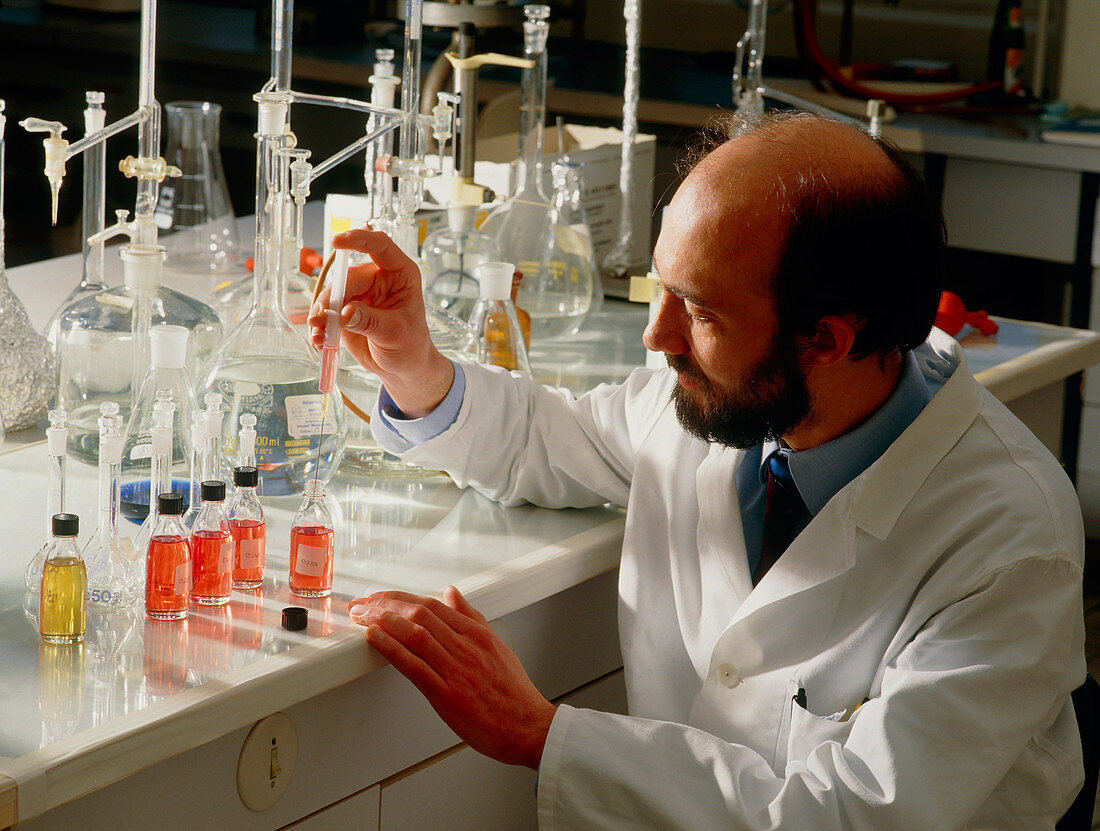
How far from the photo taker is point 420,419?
1.34 metres

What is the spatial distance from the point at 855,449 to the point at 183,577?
59cm

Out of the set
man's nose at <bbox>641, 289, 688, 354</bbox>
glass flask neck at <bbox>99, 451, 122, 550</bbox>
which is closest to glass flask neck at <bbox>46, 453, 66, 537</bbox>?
glass flask neck at <bbox>99, 451, 122, 550</bbox>

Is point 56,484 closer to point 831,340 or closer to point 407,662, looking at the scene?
point 407,662

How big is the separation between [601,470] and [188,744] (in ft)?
1.90

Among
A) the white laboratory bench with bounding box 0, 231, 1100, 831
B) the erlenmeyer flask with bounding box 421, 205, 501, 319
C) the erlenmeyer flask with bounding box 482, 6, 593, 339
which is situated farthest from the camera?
the erlenmeyer flask with bounding box 482, 6, 593, 339

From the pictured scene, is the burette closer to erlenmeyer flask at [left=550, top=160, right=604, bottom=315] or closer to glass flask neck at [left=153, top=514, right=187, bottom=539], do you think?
glass flask neck at [left=153, top=514, right=187, bottom=539]

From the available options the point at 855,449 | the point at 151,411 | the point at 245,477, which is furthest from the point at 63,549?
the point at 855,449

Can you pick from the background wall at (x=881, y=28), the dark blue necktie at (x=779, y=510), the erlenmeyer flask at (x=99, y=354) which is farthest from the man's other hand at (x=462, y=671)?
the background wall at (x=881, y=28)

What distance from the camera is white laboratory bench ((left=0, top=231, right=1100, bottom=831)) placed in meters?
0.88

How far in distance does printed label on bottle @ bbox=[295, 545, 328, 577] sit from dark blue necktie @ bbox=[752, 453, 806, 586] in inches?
16.5

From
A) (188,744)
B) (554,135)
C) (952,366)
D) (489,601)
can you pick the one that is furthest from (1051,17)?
(188,744)

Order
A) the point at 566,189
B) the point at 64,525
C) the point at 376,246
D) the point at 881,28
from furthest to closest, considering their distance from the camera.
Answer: the point at 881,28, the point at 566,189, the point at 376,246, the point at 64,525

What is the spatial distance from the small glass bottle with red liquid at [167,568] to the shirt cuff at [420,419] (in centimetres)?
35

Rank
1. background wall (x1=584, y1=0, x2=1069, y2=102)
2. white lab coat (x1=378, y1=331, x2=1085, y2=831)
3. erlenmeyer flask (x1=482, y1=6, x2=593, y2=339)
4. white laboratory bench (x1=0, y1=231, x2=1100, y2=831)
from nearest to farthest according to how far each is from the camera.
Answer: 1. white laboratory bench (x1=0, y1=231, x2=1100, y2=831)
2. white lab coat (x1=378, y1=331, x2=1085, y2=831)
3. erlenmeyer flask (x1=482, y1=6, x2=593, y2=339)
4. background wall (x1=584, y1=0, x2=1069, y2=102)
